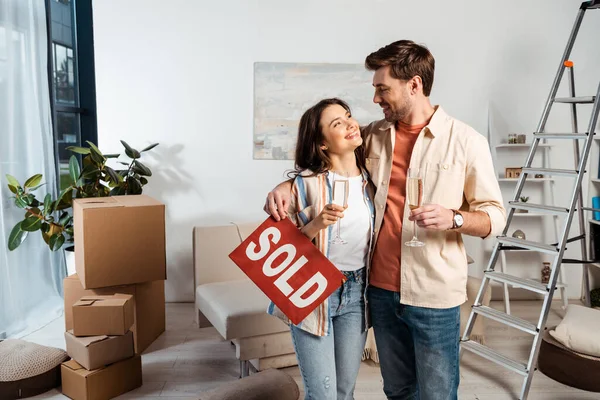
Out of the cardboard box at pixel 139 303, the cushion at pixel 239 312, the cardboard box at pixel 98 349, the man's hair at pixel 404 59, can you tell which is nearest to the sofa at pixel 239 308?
the cushion at pixel 239 312

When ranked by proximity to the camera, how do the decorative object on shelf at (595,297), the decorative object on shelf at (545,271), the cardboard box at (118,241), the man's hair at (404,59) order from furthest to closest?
the decorative object on shelf at (545,271) → the decorative object on shelf at (595,297) → the cardboard box at (118,241) → the man's hair at (404,59)

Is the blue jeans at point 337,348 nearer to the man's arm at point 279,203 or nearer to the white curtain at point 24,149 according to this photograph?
the man's arm at point 279,203

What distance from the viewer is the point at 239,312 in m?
2.92

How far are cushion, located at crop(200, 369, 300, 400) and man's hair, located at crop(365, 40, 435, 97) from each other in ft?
5.47

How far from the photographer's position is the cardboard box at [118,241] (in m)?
3.01

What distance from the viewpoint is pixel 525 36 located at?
14.2ft

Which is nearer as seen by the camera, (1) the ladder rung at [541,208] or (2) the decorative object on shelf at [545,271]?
(1) the ladder rung at [541,208]

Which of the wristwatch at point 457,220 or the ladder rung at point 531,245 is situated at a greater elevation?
the wristwatch at point 457,220

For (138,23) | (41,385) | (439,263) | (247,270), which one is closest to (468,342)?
(439,263)

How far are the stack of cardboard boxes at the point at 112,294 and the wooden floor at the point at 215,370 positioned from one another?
136mm

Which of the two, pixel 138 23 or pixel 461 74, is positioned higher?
pixel 138 23

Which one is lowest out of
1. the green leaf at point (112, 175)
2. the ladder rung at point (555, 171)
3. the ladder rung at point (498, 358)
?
the ladder rung at point (498, 358)

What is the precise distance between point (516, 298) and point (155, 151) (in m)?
3.24

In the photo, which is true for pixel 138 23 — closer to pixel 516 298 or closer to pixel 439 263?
pixel 439 263
